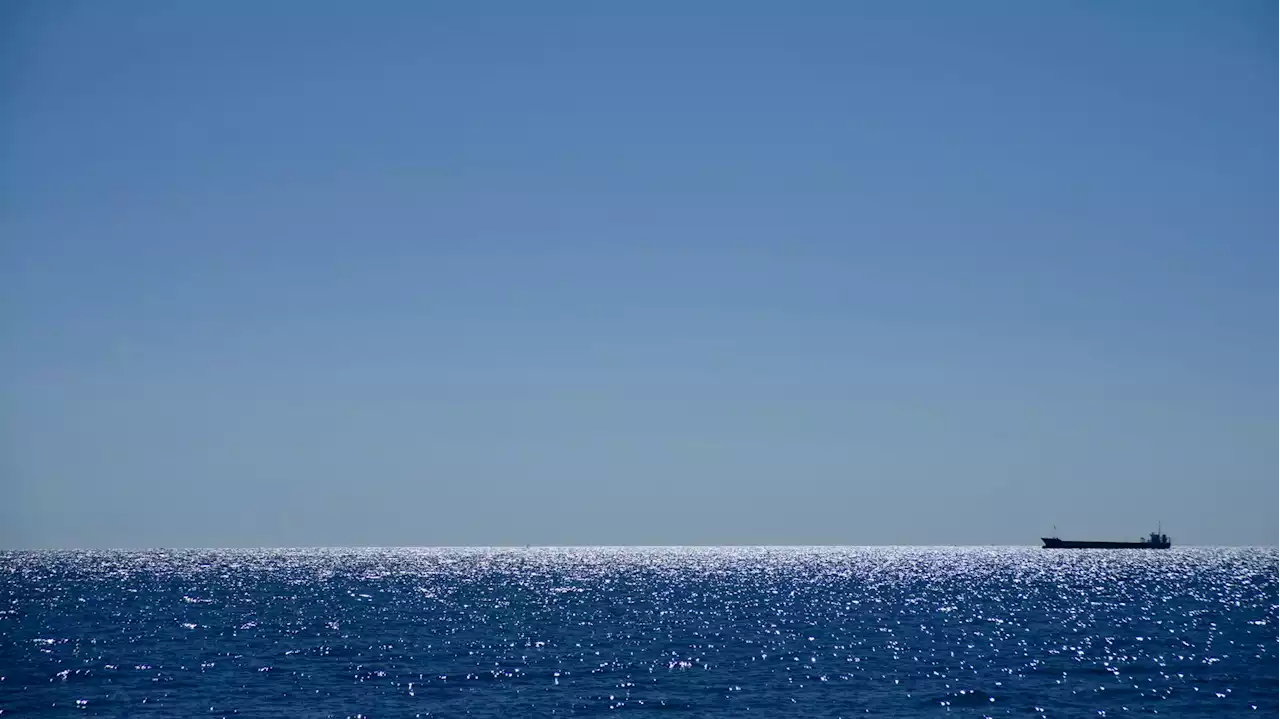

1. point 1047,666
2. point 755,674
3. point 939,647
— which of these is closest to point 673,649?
point 755,674

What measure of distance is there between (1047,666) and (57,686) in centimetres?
6675

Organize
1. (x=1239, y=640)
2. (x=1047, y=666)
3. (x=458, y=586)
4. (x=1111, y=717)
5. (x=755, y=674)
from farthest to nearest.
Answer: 1. (x=458, y=586)
2. (x=1239, y=640)
3. (x=1047, y=666)
4. (x=755, y=674)
5. (x=1111, y=717)

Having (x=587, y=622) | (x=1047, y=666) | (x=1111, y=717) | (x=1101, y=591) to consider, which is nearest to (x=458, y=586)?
(x=587, y=622)

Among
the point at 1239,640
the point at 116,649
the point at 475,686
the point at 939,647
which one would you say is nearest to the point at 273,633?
the point at 116,649

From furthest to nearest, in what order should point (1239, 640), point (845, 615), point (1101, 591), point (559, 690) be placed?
point (1101, 591)
point (845, 615)
point (1239, 640)
point (559, 690)

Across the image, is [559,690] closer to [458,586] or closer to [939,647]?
[939,647]

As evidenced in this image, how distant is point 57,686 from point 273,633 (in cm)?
3264

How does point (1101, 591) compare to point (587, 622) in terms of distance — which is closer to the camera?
point (587, 622)

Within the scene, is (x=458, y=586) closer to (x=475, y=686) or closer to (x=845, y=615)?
(x=845, y=615)

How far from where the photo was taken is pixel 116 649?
9106cm

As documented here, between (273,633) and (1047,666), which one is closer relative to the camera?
(1047,666)

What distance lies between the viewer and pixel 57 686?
234 feet

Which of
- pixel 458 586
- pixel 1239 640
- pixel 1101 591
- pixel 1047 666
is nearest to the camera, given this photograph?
pixel 1047 666

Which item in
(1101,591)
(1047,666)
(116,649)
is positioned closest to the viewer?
(1047,666)
